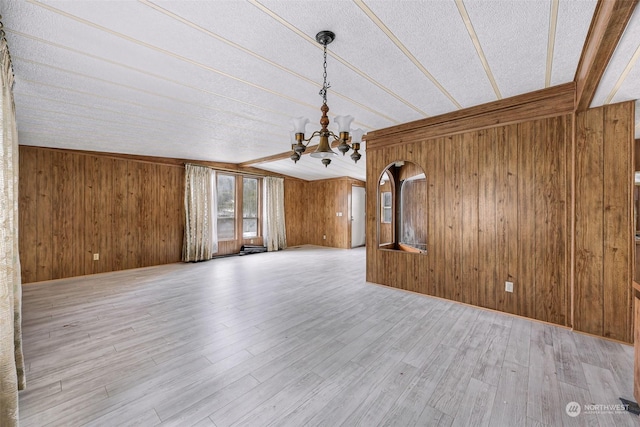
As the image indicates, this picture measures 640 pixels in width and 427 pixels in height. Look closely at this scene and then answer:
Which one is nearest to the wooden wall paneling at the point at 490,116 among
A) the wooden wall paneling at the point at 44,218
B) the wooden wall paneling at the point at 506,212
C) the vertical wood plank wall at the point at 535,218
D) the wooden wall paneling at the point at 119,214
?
the vertical wood plank wall at the point at 535,218

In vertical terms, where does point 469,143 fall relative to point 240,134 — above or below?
below

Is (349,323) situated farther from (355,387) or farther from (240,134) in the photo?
(240,134)

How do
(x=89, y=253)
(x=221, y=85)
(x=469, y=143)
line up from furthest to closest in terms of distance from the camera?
(x=89, y=253)
(x=469, y=143)
(x=221, y=85)

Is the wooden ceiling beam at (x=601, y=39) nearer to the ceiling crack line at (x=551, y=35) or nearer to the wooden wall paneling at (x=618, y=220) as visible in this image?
the ceiling crack line at (x=551, y=35)

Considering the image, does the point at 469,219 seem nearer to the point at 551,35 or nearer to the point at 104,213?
the point at 551,35

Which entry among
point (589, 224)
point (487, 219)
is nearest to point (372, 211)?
point (487, 219)

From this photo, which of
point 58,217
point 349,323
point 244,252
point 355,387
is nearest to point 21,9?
point 355,387

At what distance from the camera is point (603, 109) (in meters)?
2.45

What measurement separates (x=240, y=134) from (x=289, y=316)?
2.77 metres

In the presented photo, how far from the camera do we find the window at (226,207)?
22.5 feet

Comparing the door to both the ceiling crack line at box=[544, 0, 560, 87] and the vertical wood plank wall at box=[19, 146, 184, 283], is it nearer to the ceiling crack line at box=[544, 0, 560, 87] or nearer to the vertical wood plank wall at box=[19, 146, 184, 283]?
the vertical wood plank wall at box=[19, 146, 184, 283]

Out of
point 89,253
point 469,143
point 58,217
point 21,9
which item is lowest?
point 89,253

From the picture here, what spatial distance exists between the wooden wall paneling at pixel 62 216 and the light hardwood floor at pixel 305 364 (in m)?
1.28

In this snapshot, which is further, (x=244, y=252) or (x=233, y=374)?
(x=244, y=252)
